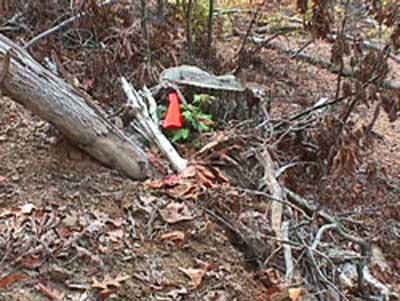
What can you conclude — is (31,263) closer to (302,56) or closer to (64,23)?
(64,23)

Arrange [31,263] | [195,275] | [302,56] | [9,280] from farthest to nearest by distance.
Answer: [302,56] < [195,275] < [31,263] < [9,280]

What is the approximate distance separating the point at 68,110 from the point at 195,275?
0.92 metres

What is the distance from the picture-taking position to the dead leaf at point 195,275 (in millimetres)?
2811

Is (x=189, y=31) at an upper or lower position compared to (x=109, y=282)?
lower

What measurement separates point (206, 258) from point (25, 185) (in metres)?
0.84

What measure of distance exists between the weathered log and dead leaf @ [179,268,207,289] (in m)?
0.61

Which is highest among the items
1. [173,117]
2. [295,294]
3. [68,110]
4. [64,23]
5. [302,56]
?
[68,110]

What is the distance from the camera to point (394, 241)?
3.99 meters

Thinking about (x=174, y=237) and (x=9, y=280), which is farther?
(x=174, y=237)

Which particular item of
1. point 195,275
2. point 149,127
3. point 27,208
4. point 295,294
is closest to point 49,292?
point 27,208

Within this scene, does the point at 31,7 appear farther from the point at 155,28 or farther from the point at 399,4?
the point at 399,4

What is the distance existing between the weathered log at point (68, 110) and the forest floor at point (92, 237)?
9 cm

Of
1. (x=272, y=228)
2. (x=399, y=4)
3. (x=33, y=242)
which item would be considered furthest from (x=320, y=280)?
(x=399, y=4)

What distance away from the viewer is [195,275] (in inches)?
112
